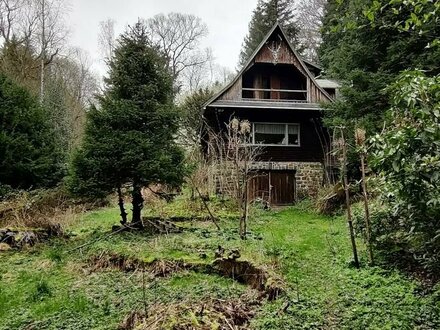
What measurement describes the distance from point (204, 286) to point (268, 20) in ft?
91.8

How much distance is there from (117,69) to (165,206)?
197 inches

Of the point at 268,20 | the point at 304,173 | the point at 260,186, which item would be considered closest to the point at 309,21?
the point at 268,20

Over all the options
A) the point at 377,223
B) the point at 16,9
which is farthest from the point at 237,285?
the point at 16,9

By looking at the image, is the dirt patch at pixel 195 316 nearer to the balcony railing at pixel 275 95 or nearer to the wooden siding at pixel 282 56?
the balcony railing at pixel 275 95

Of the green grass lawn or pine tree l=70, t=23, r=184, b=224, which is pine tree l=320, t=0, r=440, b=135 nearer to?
the green grass lawn

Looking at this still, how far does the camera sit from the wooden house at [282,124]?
51.1 feet

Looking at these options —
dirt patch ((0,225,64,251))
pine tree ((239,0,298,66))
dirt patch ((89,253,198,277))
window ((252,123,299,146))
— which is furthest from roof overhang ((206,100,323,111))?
pine tree ((239,0,298,66))

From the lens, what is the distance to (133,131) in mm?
9016

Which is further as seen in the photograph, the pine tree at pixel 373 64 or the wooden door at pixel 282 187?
the wooden door at pixel 282 187

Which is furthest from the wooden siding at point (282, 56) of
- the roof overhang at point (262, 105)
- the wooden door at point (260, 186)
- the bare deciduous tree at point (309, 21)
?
the bare deciduous tree at point (309, 21)

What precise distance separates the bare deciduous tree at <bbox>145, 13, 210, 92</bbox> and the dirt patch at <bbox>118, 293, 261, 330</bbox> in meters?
26.8

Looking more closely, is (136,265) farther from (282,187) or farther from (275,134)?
(275,134)

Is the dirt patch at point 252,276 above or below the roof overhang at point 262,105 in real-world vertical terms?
below

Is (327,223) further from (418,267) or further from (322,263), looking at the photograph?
(418,267)
